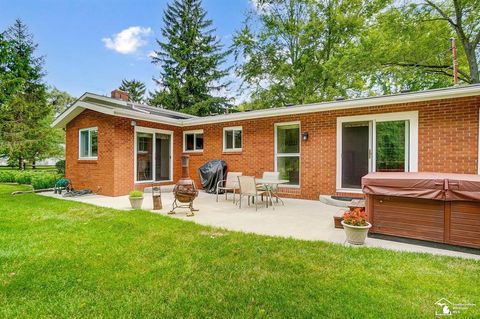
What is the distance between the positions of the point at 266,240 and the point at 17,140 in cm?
2174

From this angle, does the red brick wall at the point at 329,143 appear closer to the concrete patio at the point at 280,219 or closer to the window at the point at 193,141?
the window at the point at 193,141

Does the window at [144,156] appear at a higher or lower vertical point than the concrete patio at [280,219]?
higher

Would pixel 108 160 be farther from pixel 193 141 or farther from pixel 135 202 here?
pixel 193 141

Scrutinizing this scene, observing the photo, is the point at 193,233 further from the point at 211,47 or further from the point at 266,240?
the point at 211,47

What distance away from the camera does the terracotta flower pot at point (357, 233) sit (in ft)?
12.3

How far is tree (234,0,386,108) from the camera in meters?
16.6

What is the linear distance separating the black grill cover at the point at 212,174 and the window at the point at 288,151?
6.80 feet

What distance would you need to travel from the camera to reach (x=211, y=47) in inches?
901

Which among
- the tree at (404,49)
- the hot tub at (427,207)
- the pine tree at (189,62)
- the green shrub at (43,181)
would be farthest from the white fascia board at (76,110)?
the tree at (404,49)

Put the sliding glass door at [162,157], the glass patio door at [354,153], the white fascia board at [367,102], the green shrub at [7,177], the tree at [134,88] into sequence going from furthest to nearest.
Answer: the tree at [134,88] < the green shrub at [7,177] < the sliding glass door at [162,157] < the glass patio door at [354,153] < the white fascia board at [367,102]

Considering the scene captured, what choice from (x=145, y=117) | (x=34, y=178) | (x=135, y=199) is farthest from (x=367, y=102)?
(x=34, y=178)

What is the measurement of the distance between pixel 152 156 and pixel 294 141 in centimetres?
534

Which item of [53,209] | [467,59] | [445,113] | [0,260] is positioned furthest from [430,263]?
[467,59]

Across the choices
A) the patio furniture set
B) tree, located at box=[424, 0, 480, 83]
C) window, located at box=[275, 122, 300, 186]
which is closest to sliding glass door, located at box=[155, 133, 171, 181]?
the patio furniture set
